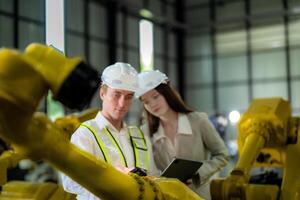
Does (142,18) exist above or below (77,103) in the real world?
above

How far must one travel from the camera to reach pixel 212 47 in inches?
568

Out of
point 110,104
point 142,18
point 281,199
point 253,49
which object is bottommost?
point 281,199

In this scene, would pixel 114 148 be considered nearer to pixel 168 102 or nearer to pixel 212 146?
pixel 168 102

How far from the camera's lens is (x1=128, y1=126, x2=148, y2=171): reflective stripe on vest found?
2262 mm

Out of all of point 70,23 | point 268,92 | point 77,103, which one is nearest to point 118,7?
point 70,23

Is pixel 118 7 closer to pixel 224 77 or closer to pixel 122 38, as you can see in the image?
pixel 122 38

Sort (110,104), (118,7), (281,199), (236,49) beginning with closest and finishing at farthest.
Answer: (110,104), (281,199), (118,7), (236,49)

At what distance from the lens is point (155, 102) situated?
2820mm

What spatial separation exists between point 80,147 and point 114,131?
27cm

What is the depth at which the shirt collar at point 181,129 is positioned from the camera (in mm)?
2896

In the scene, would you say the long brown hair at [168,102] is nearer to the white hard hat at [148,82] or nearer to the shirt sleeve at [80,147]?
the white hard hat at [148,82]

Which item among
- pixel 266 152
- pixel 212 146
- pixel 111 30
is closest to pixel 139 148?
pixel 212 146

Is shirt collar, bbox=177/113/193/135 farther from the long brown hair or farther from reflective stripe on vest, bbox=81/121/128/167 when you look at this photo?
reflective stripe on vest, bbox=81/121/128/167

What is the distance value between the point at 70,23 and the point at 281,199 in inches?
320
